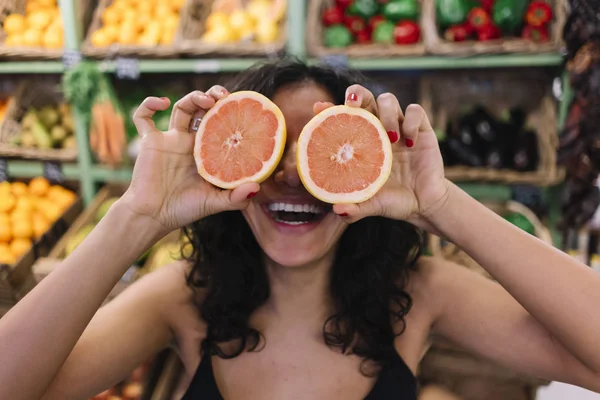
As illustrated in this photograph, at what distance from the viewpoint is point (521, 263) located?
0.99 metres

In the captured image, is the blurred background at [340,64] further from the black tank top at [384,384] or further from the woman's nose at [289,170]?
the woman's nose at [289,170]

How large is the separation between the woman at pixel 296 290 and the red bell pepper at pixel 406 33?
1.23 m

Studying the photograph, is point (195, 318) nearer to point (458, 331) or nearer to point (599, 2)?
point (458, 331)

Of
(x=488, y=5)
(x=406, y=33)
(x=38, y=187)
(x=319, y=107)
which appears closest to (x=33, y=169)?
(x=38, y=187)

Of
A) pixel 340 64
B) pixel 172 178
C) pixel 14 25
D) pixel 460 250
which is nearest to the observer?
pixel 172 178

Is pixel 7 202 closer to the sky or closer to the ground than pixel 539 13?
closer to the ground

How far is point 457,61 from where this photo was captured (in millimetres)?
2129

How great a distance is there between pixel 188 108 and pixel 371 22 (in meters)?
1.80

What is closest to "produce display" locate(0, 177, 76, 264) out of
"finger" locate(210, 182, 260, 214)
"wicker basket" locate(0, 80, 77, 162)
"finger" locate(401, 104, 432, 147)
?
"wicker basket" locate(0, 80, 77, 162)

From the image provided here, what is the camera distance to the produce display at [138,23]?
95.4 inches

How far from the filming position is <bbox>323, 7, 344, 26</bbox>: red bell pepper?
7.94 feet

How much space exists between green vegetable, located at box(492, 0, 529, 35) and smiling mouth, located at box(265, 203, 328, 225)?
1694 mm

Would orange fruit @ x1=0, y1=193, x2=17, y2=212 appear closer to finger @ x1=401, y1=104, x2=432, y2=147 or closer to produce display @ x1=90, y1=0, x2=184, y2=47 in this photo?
produce display @ x1=90, y1=0, x2=184, y2=47

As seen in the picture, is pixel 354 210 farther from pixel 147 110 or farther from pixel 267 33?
pixel 267 33
